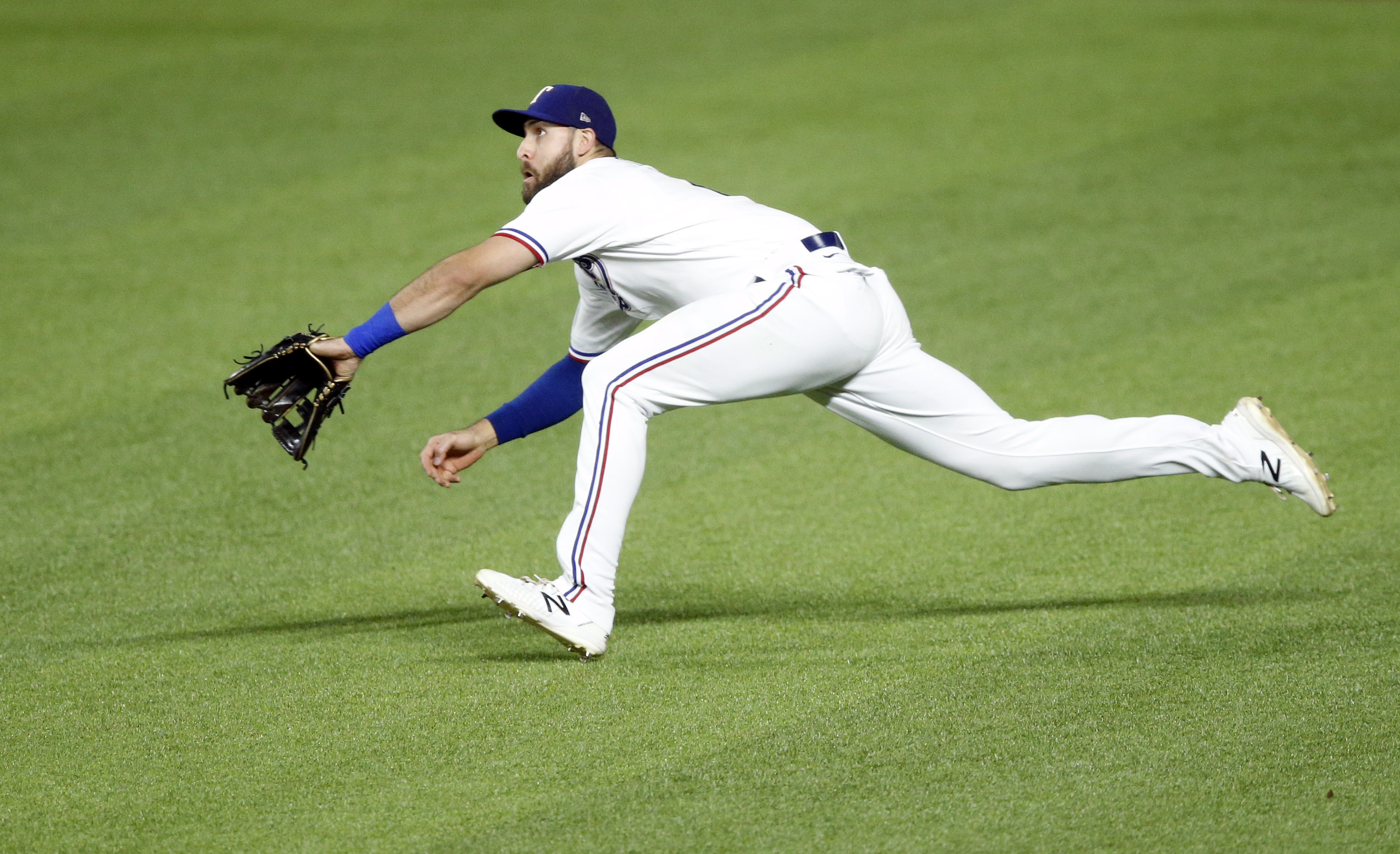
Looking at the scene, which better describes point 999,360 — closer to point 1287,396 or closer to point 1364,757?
point 1287,396

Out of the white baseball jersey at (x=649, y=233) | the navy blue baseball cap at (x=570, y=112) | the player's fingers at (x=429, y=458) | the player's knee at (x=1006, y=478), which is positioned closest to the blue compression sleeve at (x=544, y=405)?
the player's fingers at (x=429, y=458)

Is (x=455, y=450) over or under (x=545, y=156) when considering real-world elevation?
under

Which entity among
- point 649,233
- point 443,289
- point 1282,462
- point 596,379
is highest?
point 649,233

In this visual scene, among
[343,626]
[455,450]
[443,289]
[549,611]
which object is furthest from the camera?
[343,626]

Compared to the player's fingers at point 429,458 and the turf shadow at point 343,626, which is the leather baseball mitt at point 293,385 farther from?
the turf shadow at point 343,626

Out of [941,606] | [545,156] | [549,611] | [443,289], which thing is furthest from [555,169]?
[941,606]

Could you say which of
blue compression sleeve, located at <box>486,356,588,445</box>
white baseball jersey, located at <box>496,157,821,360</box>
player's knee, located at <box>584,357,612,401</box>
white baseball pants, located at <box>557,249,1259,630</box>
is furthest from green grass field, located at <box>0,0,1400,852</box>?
white baseball jersey, located at <box>496,157,821,360</box>

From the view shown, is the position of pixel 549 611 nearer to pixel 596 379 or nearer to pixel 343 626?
pixel 596 379

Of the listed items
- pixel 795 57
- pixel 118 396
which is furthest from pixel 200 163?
pixel 795 57
